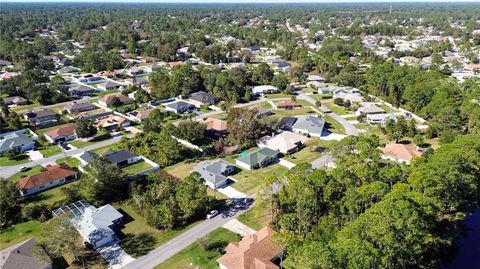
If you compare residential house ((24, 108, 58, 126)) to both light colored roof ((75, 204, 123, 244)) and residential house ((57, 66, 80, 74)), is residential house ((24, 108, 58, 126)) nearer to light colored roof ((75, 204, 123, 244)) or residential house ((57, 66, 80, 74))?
light colored roof ((75, 204, 123, 244))

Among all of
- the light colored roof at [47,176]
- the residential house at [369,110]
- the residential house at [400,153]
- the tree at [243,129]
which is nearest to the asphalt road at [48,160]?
the light colored roof at [47,176]

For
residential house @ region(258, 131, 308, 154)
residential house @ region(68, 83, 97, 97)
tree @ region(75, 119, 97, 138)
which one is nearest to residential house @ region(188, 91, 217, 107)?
tree @ region(75, 119, 97, 138)

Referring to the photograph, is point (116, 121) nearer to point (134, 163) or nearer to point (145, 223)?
point (134, 163)

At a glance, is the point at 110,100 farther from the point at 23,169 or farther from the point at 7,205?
the point at 7,205

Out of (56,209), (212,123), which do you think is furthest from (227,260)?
(212,123)

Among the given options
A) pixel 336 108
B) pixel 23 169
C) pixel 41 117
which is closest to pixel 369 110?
pixel 336 108

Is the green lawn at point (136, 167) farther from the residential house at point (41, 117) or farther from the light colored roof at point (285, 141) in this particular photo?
the residential house at point (41, 117)
